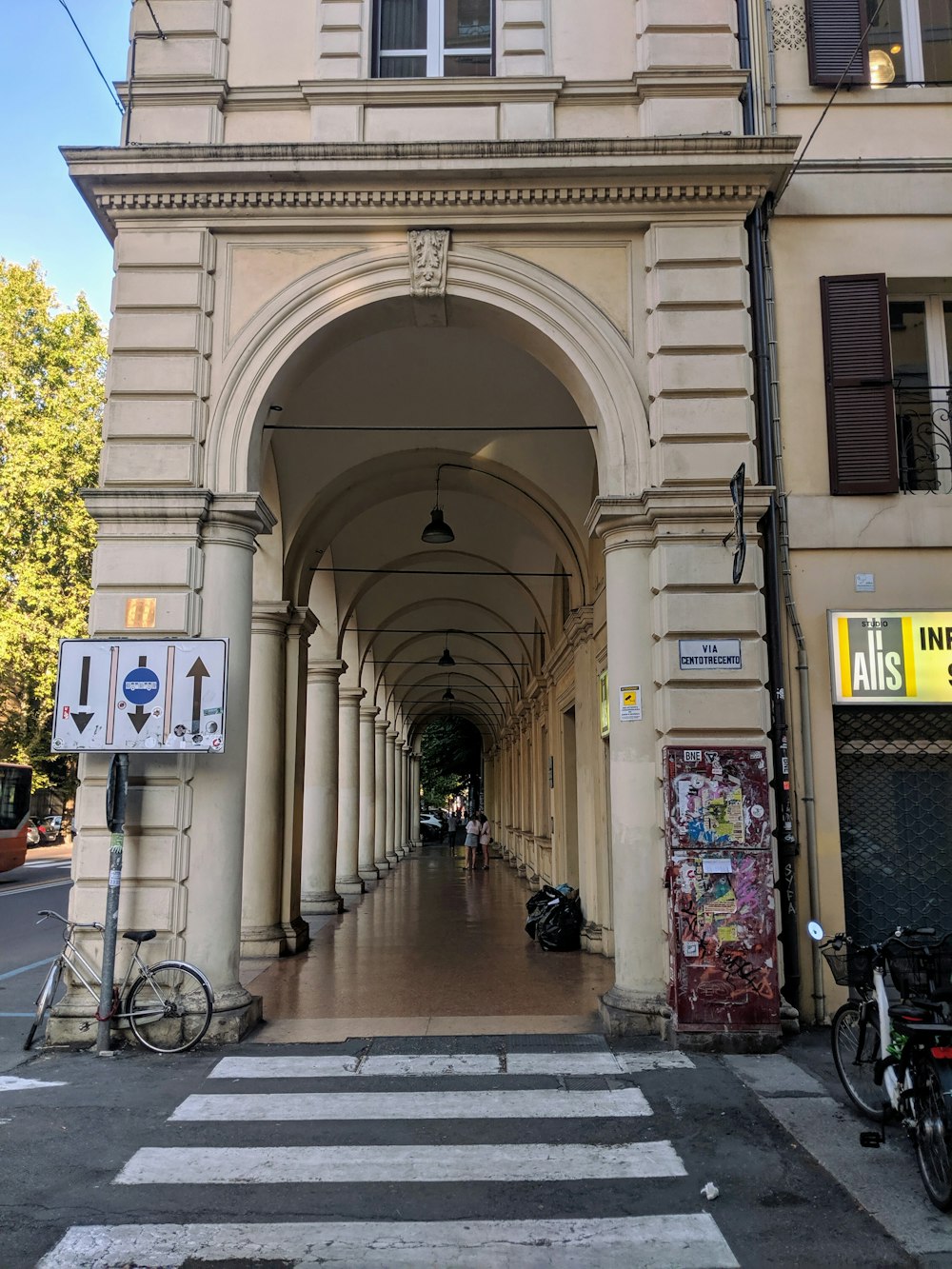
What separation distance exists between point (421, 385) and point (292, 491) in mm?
2115

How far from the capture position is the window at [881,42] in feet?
29.6

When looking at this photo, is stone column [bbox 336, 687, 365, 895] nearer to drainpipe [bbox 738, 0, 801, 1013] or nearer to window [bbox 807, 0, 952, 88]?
drainpipe [bbox 738, 0, 801, 1013]

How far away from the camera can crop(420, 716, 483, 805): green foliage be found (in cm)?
5500

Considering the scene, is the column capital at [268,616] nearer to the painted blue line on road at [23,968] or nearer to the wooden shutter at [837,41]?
the painted blue line on road at [23,968]

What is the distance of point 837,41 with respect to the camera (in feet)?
29.8

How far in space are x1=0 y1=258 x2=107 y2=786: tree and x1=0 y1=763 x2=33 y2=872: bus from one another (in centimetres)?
334

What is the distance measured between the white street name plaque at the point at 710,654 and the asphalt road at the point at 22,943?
18.6 ft

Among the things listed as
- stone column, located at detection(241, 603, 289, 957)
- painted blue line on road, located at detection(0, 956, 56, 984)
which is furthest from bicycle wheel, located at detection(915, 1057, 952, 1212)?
painted blue line on road, located at detection(0, 956, 56, 984)

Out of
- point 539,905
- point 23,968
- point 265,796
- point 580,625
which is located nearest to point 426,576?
point 580,625

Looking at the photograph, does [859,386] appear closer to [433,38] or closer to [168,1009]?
[433,38]

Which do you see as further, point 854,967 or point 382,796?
point 382,796

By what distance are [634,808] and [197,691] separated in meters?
3.49

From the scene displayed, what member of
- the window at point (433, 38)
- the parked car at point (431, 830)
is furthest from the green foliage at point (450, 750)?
the window at point (433, 38)

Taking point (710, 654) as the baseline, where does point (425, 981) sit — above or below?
below
